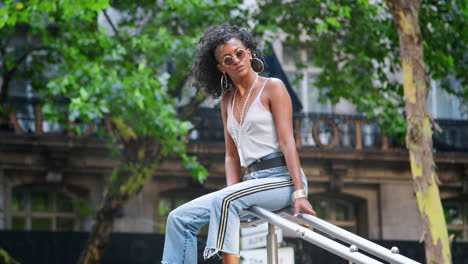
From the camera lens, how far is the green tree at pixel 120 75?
11.7 meters

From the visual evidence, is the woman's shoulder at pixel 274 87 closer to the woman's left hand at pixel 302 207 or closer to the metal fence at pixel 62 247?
the woman's left hand at pixel 302 207

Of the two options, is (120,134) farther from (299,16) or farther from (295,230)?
(295,230)

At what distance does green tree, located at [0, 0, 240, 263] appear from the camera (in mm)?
11680

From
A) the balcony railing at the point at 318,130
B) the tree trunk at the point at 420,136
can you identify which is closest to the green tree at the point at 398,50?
the tree trunk at the point at 420,136

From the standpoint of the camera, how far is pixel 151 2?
14531mm

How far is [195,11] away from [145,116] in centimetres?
194

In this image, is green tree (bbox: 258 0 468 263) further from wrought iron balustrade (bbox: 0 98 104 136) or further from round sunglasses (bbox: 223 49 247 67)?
wrought iron balustrade (bbox: 0 98 104 136)

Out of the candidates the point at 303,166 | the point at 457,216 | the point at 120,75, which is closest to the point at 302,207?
the point at 120,75

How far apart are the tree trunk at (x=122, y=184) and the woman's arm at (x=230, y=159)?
8.54m

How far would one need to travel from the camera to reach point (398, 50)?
1409cm

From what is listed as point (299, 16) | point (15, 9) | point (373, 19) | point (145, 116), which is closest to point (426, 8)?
point (373, 19)

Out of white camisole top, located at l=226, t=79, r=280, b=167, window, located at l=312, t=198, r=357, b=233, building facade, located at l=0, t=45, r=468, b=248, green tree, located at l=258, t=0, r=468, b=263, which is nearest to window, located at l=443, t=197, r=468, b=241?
building facade, located at l=0, t=45, r=468, b=248

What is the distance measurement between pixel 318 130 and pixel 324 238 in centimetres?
1678

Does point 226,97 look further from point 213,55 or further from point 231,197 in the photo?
point 231,197
